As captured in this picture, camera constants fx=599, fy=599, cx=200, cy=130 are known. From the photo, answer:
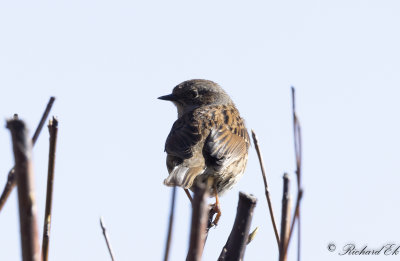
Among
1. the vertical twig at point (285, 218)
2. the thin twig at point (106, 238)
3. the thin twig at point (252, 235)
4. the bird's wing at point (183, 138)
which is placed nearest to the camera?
the vertical twig at point (285, 218)

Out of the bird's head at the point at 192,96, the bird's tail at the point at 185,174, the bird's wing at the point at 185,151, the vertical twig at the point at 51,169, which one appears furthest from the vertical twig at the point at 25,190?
the bird's head at the point at 192,96

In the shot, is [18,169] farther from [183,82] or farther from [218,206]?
[183,82]

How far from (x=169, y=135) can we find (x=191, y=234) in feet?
19.9

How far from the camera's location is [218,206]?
6445mm

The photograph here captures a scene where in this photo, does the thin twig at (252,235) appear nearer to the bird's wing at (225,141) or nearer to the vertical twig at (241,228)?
the vertical twig at (241,228)

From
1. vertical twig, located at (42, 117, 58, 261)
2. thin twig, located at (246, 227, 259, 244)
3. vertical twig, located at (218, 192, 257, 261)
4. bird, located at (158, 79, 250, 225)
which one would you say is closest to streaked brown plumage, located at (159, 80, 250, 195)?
bird, located at (158, 79, 250, 225)

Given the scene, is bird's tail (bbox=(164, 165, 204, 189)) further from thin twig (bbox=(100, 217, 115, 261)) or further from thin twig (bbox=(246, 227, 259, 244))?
thin twig (bbox=(100, 217, 115, 261))

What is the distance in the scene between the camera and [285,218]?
1.71 meters

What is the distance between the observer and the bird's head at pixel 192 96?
8.66 meters

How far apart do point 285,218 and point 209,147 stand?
508cm

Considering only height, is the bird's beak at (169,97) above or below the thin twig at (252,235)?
above

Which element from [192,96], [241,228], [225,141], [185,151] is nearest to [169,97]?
[192,96]

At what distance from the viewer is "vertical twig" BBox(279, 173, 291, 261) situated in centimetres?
169

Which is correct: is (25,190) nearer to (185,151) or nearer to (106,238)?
(106,238)
